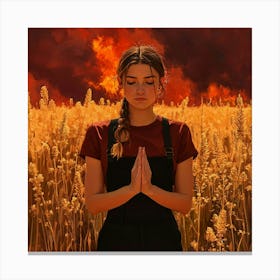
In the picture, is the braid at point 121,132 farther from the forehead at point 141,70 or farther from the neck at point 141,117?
the forehead at point 141,70

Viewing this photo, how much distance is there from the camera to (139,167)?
295cm

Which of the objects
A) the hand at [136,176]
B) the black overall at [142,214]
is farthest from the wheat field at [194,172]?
the hand at [136,176]

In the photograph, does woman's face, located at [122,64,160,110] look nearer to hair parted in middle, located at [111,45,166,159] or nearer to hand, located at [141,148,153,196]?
hair parted in middle, located at [111,45,166,159]

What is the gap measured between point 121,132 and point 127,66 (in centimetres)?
34

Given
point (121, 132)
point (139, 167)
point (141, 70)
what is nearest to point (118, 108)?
point (121, 132)

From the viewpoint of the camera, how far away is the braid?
299 centimetres

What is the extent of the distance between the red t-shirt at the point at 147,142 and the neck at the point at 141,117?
0.02m

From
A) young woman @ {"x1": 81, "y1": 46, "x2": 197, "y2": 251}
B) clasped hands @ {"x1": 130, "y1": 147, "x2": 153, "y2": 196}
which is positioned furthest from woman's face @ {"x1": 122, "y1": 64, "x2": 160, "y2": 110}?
clasped hands @ {"x1": 130, "y1": 147, "x2": 153, "y2": 196}

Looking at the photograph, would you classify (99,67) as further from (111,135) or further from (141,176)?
(141,176)

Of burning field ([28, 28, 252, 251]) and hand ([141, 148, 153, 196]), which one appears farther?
burning field ([28, 28, 252, 251])

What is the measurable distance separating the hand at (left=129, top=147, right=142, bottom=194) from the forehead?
0.41 m

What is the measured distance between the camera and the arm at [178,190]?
2.95 metres
